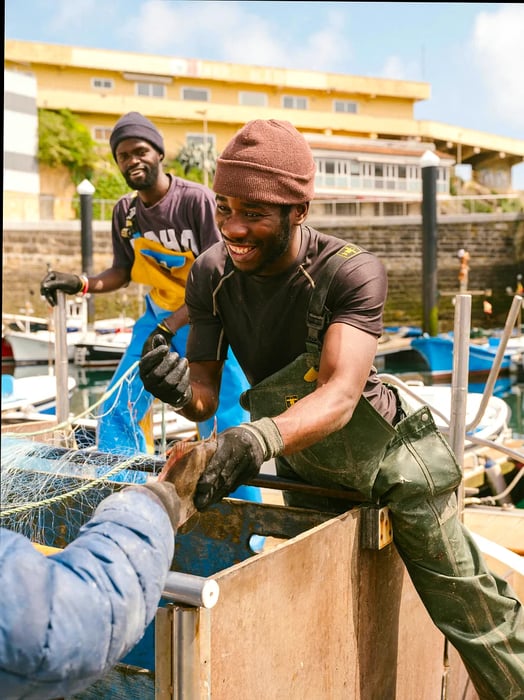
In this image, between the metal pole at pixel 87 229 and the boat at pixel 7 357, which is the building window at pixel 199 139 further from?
the boat at pixel 7 357

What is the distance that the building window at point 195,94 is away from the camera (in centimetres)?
5316

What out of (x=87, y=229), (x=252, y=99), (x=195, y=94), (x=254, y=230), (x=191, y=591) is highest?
(x=195, y=94)

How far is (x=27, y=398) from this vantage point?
11.8m

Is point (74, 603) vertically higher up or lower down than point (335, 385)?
lower down

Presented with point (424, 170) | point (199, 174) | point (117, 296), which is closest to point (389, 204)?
point (199, 174)

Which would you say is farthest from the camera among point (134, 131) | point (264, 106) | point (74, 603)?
point (264, 106)

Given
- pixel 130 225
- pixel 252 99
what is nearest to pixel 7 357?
pixel 130 225

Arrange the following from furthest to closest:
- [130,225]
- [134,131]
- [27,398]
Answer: [27,398] → [130,225] → [134,131]

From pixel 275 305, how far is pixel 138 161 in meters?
2.35

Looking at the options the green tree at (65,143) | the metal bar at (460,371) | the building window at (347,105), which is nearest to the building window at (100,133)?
the green tree at (65,143)

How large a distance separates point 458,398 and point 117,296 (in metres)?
29.0

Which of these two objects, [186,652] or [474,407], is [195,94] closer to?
[474,407]

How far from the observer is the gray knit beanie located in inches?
181

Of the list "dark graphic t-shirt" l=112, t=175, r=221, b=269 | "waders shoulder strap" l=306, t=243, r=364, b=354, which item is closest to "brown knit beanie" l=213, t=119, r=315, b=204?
"waders shoulder strap" l=306, t=243, r=364, b=354
